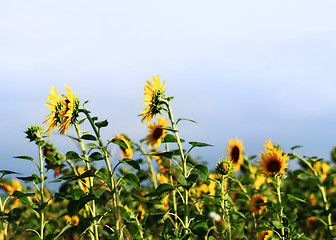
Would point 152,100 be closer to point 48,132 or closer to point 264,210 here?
point 48,132

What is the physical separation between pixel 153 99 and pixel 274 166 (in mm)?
1243

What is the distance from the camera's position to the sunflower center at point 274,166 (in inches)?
134

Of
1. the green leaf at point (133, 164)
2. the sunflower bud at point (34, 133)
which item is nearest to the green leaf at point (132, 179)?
the green leaf at point (133, 164)

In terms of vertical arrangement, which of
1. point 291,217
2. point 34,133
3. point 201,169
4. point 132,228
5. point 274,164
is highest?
point 34,133

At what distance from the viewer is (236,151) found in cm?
475

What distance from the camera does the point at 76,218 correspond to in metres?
5.10

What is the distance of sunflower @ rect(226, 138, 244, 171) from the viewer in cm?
464

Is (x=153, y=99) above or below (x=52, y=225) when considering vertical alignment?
above

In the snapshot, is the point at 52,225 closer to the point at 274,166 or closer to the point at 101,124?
the point at 101,124

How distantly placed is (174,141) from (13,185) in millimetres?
3488

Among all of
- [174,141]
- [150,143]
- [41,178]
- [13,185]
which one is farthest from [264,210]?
[13,185]

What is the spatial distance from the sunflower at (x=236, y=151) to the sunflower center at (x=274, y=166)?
112cm

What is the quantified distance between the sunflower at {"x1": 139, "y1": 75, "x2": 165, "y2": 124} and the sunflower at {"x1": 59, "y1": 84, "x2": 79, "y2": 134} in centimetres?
46

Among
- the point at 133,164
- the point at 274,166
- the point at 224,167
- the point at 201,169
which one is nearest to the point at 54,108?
the point at 133,164
